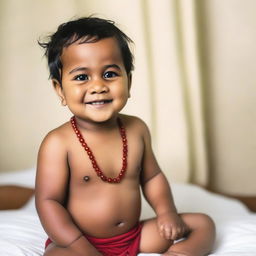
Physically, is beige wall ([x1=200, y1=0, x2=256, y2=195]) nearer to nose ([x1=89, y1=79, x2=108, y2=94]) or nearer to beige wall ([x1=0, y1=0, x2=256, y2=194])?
beige wall ([x1=0, y1=0, x2=256, y2=194])

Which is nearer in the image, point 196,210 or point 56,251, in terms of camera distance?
point 56,251

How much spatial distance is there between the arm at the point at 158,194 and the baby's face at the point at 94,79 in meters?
0.16

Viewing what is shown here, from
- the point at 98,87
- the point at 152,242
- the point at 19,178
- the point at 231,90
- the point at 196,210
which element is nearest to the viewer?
the point at 98,87

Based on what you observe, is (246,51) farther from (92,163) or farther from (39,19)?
(92,163)

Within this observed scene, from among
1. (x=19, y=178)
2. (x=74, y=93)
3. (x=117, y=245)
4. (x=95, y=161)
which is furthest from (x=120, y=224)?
(x=19, y=178)

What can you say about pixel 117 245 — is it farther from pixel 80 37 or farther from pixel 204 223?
pixel 80 37

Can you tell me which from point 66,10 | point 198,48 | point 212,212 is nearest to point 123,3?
point 66,10

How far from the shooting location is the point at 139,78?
1737mm

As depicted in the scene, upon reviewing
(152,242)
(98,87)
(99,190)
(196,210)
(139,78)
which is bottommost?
(196,210)

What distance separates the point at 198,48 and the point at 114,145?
84cm

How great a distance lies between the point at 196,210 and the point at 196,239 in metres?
0.48

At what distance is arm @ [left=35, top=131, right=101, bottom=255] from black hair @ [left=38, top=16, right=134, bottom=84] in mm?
142

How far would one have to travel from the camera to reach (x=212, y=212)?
1.51 m

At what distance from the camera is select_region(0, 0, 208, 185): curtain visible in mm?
1686
